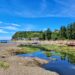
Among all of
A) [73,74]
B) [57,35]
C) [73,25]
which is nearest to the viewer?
[73,74]

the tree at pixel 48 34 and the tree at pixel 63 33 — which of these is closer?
the tree at pixel 63 33

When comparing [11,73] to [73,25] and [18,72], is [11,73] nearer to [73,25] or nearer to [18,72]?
[18,72]

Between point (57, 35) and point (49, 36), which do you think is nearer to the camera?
point (57, 35)

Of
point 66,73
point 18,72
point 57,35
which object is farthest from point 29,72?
point 57,35

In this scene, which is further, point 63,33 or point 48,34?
point 48,34

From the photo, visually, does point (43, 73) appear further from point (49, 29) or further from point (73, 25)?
point (49, 29)

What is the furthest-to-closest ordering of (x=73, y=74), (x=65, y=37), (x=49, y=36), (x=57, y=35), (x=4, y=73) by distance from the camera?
(x=49, y=36)
(x=57, y=35)
(x=65, y=37)
(x=73, y=74)
(x=4, y=73)

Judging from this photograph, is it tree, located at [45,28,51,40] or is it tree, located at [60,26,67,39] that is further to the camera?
tree, located at [45,28,51,40]

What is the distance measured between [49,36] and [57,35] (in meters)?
12.3

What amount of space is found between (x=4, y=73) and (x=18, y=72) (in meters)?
2.04

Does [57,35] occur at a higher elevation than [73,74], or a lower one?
higher

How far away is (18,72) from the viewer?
2548cm

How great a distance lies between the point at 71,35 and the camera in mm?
140000

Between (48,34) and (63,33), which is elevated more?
(48,34)
